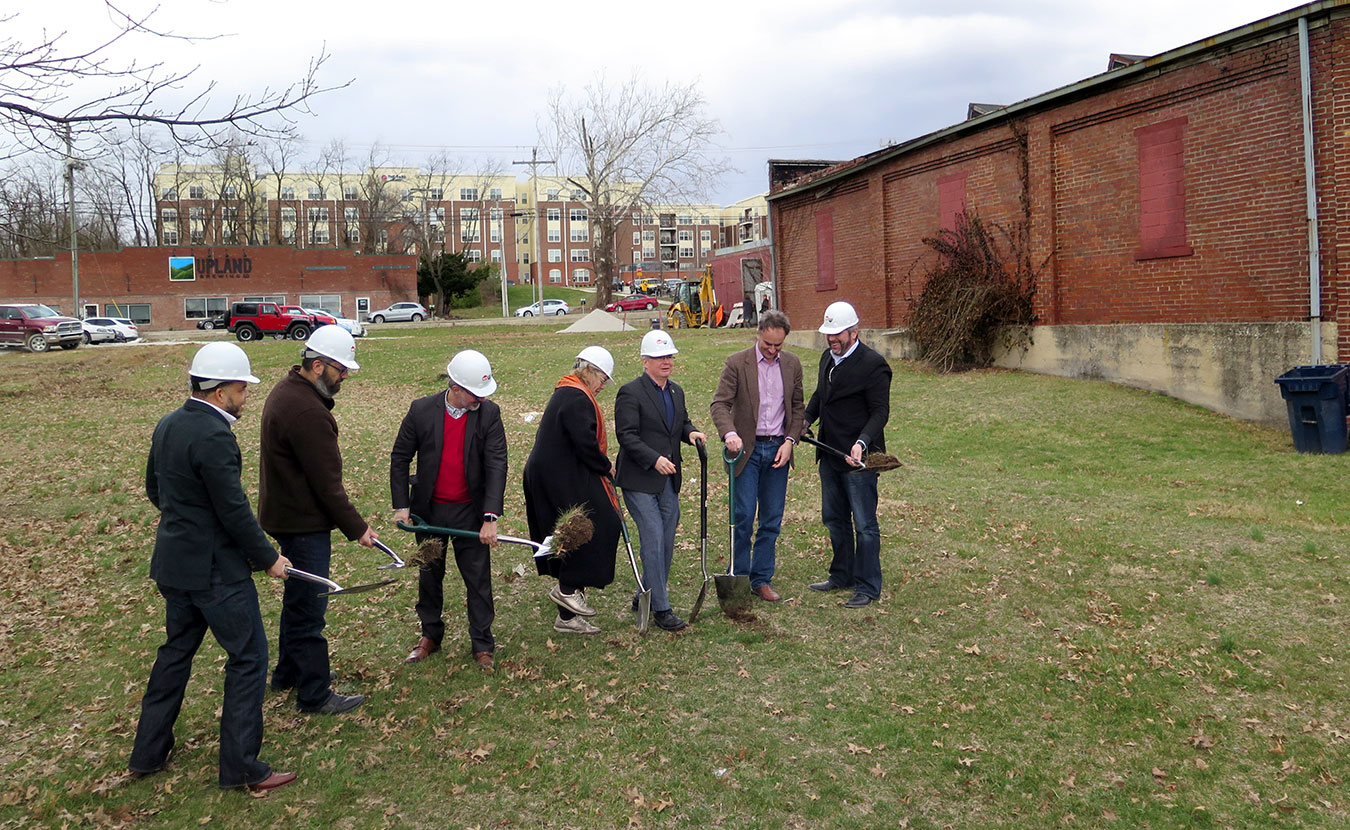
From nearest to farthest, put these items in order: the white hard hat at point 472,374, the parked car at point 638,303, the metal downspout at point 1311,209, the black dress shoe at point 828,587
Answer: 1. the white hard hat at point 472,374
2. the black dress shoe at point 828,587
3. the metal downspout at point 1311,209
4. the parked car at point 638,303

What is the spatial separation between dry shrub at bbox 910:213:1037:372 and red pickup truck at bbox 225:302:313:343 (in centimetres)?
2947

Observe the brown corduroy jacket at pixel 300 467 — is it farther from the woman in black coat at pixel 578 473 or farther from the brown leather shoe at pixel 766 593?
the brown leather shoe at pixel 766 593

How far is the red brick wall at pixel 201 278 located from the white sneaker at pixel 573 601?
2334 inches

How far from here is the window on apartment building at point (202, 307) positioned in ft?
195

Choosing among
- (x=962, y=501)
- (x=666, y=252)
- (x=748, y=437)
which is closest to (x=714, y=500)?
(x=962, y=501)

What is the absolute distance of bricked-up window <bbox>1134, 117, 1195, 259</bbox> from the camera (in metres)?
16.5

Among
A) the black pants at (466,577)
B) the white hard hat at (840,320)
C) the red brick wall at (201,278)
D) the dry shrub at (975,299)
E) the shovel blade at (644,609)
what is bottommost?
the shovel blade at (644,609)

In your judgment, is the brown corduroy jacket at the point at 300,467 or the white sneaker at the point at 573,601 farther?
the white sneaker at the point at 573,601

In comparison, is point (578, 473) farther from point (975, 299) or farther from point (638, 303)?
point (638, 303)

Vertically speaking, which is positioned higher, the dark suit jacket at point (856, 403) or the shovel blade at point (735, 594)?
the dark suit jacket at point (856, 403)

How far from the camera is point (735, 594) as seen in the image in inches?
276

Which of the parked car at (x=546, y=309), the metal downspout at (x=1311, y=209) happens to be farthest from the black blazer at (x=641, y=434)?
the parked car at (x=546, y=309)

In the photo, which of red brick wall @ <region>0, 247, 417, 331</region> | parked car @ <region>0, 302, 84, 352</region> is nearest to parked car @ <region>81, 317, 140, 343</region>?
parked car @ <region>0, 302, 84, 352</region>

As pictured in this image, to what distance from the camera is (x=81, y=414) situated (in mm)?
19141
